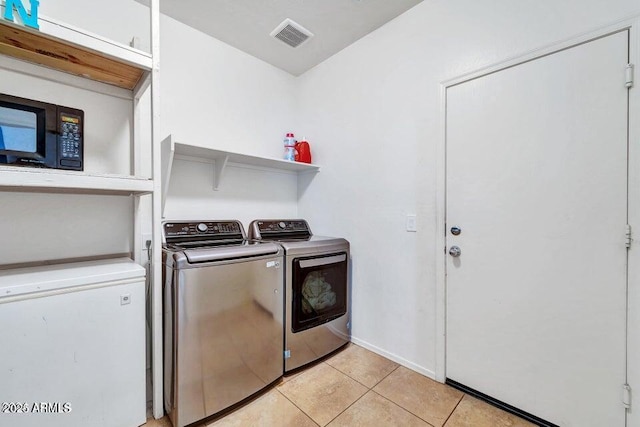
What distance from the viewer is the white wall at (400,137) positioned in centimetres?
154

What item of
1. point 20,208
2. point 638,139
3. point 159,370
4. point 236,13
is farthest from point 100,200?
point 638,139

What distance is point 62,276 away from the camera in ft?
3.80

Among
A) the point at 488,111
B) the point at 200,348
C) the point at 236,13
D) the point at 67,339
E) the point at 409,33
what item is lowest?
the point at 200,348

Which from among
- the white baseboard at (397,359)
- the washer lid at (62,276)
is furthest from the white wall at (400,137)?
the washer lid at (62,276)

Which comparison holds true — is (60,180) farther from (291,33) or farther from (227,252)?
(291,33)

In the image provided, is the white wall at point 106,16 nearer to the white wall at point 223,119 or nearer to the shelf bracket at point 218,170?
the white wall at point 223,119

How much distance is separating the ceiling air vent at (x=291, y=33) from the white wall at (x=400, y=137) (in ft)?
1.20

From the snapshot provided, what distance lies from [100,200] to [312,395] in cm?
178

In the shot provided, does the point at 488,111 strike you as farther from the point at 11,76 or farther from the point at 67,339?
the point at 11,76

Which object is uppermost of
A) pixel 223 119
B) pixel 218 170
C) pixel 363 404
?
pixel 223 119

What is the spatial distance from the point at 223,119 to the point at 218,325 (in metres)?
1.66

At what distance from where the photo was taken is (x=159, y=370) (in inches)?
54.7

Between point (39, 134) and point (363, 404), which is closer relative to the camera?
point (39, 134)

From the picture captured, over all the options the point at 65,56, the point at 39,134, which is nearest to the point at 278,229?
the point at 39,134
